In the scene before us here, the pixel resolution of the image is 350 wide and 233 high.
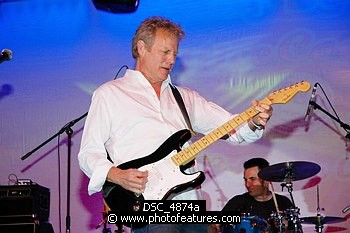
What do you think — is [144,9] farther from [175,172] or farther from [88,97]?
[175,172]

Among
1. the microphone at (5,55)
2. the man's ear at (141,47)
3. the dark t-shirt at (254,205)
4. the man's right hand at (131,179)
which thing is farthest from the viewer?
the dark t-shirt at (254,205)

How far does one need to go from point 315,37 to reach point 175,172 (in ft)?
11.7

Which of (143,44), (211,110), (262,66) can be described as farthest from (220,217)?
(262,66)

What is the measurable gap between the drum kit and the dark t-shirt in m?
0.51

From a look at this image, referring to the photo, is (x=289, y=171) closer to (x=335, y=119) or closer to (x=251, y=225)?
(x=251, y=225)

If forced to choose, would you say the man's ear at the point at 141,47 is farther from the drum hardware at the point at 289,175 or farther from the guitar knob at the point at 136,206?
the drum hardware at the point at 289,175

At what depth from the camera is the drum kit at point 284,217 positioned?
4895mm

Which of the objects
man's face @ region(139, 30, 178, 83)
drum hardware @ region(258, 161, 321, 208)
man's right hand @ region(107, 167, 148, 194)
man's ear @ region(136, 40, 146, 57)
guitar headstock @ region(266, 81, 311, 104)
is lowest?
man's right hand @ region(107, 167, 148, 194)

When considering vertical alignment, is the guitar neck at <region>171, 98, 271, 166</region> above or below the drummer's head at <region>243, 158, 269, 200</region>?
below

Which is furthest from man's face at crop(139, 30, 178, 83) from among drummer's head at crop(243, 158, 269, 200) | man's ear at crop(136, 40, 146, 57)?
drummer's head at crop(243, 158, 269, 200)

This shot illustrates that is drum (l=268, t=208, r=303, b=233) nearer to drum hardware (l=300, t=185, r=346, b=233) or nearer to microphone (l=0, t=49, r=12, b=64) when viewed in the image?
drum hardware (l=300, t=185, r=346, b=233)

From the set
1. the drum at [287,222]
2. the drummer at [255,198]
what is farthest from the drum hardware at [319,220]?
the drummer at [255,198]

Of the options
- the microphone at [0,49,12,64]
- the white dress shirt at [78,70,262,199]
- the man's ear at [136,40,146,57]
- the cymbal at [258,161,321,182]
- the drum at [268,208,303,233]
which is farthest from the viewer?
the drum at [268,208,303,233]

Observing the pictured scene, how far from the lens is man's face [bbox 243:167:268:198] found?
5.89 meters
